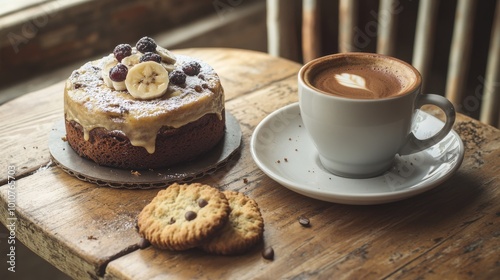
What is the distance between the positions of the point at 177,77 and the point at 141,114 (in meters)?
0.13

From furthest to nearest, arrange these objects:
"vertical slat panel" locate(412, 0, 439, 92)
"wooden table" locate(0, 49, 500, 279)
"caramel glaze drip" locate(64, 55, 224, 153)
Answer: "vertical slat panel" locate(412, 0, 439, 92) → "caramel glaze drip" locate(64, 55, 224, 153) → "wooden table" locate(0, 49, 500, 279)

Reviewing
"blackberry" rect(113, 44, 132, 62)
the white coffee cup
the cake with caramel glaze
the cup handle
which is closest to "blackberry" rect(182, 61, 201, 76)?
the cake with caramel glaze

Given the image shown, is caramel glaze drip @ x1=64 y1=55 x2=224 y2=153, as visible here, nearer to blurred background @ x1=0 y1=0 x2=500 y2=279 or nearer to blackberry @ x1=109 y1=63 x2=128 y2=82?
blackberry @ x1=109 y1=63 x2=128 y2=82

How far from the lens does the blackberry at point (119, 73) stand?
4.34 feet

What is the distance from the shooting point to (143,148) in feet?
4.28

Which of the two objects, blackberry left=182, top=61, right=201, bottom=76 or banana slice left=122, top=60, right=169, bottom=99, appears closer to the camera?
banana slice left=122, top=60, right=169, bottom=99

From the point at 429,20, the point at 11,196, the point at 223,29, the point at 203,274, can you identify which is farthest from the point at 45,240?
the point at 223,29

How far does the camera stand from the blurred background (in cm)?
259

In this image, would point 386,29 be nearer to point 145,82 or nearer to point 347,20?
point 347,20

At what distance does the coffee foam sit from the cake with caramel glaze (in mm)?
246

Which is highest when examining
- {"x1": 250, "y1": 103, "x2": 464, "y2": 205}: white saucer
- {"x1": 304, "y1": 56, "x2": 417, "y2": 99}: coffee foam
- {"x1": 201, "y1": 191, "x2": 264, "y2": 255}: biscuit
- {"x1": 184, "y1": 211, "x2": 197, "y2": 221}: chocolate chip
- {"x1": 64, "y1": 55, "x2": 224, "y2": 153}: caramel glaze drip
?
{"x1": 304, "y1": 56, "x2": 417, "y2": 99}: coffee foam

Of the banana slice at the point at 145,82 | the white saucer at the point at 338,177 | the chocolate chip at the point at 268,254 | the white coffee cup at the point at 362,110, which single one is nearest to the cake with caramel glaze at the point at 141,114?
the banana slice at the point at 145,82

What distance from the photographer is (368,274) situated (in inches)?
40.1

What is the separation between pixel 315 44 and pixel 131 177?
1.88 m
